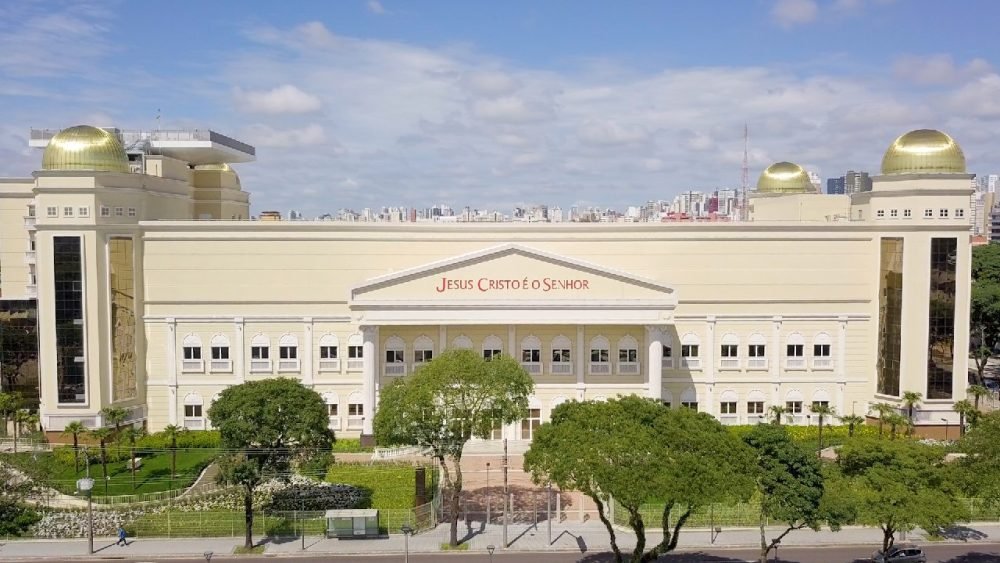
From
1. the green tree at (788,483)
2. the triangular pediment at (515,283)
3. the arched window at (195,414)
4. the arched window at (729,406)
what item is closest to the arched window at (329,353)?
the triangular pediment at (515,283)

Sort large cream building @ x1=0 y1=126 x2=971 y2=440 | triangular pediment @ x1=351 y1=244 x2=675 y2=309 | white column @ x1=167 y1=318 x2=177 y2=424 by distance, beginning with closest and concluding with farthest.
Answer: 1. large cream building @ x1=0 y1=126 x2=971 y2=440
2. triangular pediment @ x1=351 y1=244 x2=675 y2=309
3. white column @ x1=167 y1=318 x2=177 y2=424

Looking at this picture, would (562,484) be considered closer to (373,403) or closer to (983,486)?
(983,486)

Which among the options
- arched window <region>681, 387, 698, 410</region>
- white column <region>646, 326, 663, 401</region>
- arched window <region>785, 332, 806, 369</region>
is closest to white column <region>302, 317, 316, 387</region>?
white column <region>646, 326, 663, 401</region>

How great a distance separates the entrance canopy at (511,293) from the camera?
169 ft

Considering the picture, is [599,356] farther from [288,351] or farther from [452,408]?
[288,351]

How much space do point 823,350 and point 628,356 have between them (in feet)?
43.7

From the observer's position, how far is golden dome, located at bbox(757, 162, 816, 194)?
68.8 metres

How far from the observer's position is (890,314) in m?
54.0

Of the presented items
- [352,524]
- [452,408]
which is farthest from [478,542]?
[452,408]

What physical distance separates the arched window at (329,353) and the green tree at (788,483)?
29.9 metres

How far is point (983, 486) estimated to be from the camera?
3278 cm

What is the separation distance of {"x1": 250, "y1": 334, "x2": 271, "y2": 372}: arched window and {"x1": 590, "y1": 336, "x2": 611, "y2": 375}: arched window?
20883 mm

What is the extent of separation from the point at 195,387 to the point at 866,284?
4443 centimetres

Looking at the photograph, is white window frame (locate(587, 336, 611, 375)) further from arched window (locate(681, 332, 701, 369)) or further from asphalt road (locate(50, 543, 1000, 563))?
asphalt road (locate(50, 543, 1000, 563))
